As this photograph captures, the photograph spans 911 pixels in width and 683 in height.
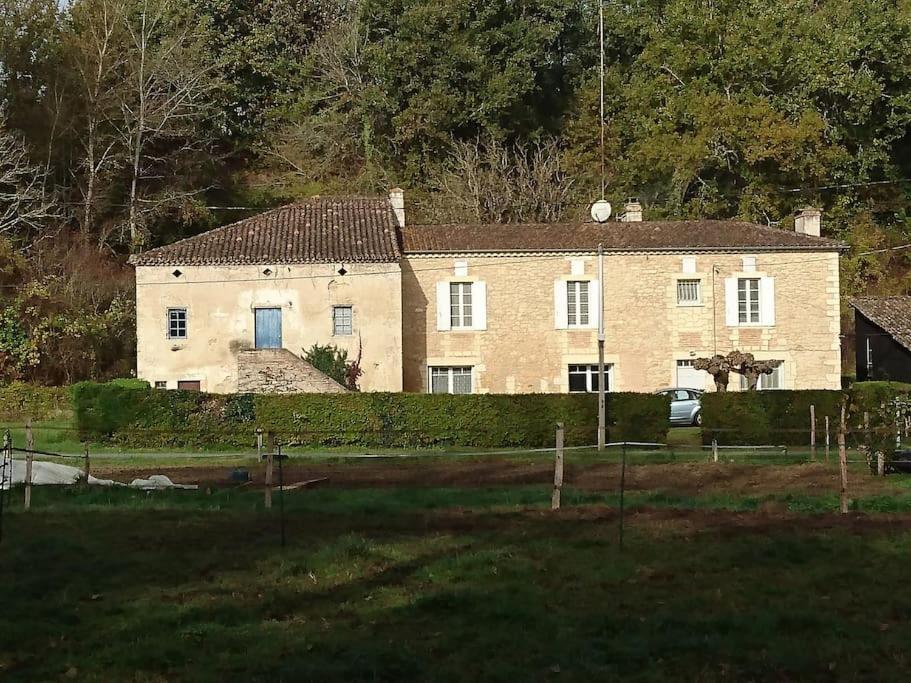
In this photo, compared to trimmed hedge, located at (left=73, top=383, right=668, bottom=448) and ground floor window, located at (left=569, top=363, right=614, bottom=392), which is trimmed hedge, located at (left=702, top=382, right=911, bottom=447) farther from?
ground floor window, located at (left=569, top=363, right=614, bottom=392)

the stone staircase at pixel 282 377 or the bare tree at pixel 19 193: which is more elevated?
A: the bare tree at pixel 19 193

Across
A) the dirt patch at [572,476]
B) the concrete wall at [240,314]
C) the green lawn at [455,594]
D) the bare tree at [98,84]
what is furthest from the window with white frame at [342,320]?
the green lawn at [455,594]

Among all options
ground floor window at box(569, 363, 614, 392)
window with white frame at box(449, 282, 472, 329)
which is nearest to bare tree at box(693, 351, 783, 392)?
ground floor window at box(569, 363, 614, 392)

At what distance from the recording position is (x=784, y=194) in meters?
50.4

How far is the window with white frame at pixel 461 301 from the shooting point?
1553 inches

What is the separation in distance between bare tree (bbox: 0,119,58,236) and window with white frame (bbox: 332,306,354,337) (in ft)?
34.6

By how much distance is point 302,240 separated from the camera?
129 feet

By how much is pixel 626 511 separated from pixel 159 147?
4037cm

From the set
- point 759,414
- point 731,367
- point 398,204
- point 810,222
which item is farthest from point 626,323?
point 398,204

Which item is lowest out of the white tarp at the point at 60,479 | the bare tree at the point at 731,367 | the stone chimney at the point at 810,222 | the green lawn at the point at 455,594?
the green lawn at the point at 455,594

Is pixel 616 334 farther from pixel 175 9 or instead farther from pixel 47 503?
pixel 175 9

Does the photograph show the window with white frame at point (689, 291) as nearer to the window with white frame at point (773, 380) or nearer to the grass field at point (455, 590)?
the window with white frame at point (773, 380)

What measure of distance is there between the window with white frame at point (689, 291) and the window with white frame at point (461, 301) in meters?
6.85

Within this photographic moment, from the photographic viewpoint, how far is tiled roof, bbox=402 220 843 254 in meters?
39.2
